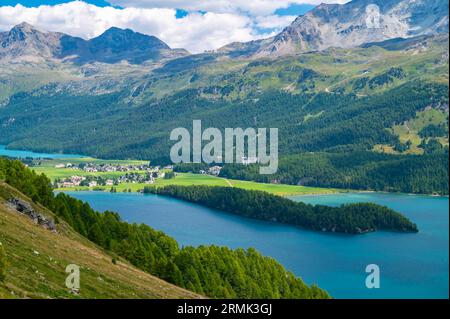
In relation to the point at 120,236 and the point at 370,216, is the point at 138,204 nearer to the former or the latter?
the point at 370,216

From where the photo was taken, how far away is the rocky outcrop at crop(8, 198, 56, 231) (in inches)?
2704

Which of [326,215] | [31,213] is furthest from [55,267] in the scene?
[326,215]

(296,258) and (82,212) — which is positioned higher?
(82,212)

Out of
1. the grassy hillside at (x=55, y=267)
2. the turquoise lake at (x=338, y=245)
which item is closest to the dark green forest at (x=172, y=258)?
the grassy hillside at (x=55, y=267)

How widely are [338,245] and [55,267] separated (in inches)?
3859

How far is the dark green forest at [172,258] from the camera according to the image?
245 ft

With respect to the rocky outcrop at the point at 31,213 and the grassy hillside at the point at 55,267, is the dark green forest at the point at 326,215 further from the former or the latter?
the rocky outcrop at the point at 31,213

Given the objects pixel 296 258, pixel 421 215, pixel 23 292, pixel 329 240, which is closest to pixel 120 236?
pixel 23 292

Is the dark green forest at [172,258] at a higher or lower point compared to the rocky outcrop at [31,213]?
lower

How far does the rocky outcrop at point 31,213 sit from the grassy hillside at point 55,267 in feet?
2.98

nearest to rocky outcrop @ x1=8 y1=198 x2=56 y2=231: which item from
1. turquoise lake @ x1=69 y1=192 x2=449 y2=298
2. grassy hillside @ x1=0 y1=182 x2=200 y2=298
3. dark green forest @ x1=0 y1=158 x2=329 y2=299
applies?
grassy hillside @ x1=0 y1=182 x2=200 y2=298
